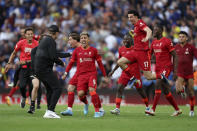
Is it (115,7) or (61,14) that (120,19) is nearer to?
(115,7)

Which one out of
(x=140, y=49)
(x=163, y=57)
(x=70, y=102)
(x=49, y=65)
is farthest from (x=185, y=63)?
(x=49, y=65)

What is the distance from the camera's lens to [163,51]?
15.0 m

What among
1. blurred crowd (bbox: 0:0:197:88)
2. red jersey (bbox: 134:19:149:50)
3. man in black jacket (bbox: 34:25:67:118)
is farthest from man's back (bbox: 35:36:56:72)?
blurred crowd (bbox: 0:0:197:88)

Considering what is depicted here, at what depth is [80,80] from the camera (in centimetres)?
1420

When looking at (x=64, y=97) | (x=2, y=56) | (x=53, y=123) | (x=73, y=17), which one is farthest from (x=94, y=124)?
(x=73, y=17)

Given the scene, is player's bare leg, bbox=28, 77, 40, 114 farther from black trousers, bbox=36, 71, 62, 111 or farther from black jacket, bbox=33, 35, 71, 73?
black jacket, bbox=33, 35, 71, 73

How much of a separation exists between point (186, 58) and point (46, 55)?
5.21m

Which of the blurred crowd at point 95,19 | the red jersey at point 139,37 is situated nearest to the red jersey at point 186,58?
the red jersey at point 139,37

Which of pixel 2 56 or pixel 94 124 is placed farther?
pixel 2 56

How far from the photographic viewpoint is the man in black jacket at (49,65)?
12.9 m

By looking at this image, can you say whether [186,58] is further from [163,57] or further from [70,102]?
[70,102]

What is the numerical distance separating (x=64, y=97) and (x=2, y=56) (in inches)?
178

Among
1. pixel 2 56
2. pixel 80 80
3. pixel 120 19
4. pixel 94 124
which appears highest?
pixel 120 19

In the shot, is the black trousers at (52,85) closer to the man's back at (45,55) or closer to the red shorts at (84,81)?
the man's back at (45,55)
